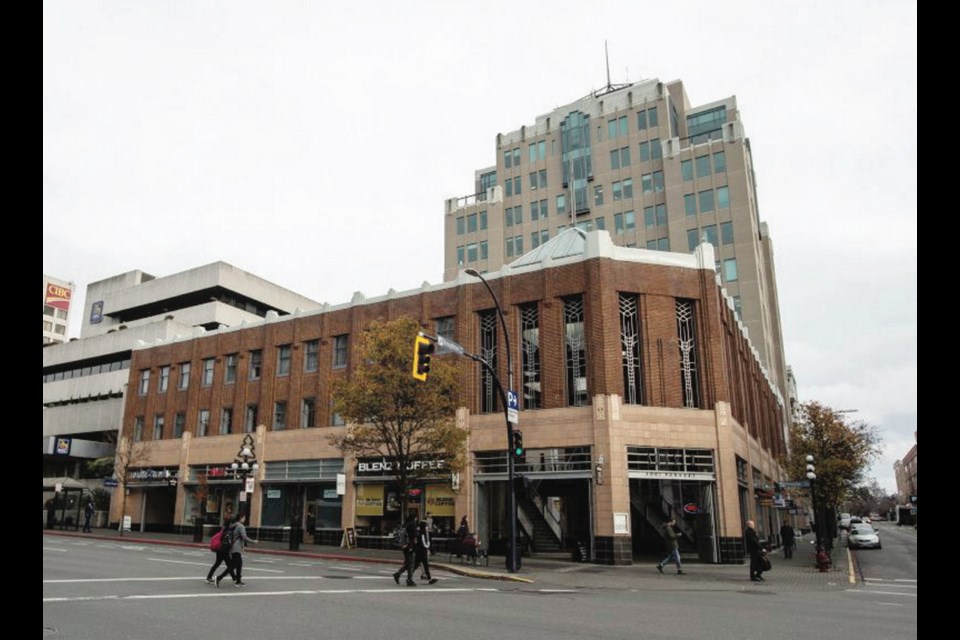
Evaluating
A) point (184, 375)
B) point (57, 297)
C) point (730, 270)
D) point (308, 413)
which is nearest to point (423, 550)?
point (308, 413)

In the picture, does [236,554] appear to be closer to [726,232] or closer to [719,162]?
[726,232]

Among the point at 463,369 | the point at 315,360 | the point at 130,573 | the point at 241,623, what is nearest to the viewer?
the point at 241,623

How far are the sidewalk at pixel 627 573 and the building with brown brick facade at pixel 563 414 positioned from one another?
6.33ft

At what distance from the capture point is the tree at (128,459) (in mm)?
42594

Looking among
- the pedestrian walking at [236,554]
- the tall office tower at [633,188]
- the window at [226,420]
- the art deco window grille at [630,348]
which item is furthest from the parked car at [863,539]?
the pedestrian walking at [236,554]

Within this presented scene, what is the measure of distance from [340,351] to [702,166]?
38183 millimetres

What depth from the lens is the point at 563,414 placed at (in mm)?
28734

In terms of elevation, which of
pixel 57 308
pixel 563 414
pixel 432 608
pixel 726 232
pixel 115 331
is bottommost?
pixel 432 608

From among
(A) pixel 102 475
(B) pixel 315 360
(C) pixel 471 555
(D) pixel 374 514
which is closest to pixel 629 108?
(B) pixel 315 360

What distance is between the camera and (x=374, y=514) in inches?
1312

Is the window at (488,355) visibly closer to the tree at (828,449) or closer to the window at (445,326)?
the window at (445,326)

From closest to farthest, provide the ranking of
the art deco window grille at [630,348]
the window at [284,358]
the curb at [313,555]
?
the curb at [313,555] < the art deco window grille at [630,348] < the window at [284,358]
